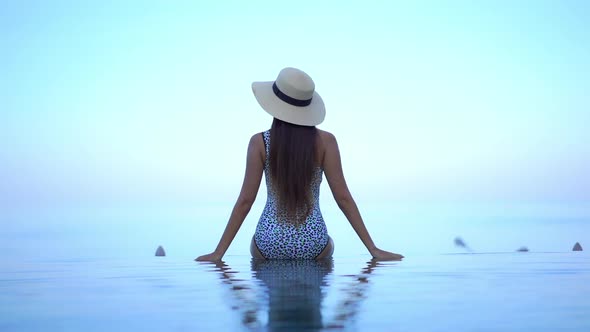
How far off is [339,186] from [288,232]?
1.99 ft

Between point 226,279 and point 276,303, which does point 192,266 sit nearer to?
point 226,279

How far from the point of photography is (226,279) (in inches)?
198

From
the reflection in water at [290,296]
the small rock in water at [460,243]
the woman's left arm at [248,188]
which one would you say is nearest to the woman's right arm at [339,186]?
the woman's left arm at [248,188]

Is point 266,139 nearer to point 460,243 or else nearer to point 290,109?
point 290,109

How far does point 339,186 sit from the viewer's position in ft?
22.2

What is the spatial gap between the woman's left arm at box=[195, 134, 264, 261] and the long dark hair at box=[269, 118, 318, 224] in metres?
0.11

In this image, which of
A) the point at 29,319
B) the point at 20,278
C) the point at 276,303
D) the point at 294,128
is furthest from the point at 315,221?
the point at 29,319

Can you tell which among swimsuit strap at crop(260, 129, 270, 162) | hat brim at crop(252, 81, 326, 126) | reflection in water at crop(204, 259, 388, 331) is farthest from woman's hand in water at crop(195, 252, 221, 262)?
hat brim at crop(252, 81, 326, 126)

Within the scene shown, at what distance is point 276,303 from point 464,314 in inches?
33.8

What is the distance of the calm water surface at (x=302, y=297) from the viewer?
314 cm

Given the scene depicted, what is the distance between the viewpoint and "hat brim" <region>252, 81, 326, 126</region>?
262 inches

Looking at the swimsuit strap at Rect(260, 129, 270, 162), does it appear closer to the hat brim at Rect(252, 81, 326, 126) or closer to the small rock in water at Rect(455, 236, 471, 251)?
the hat brim at Rect(252, 81, 326, 126)

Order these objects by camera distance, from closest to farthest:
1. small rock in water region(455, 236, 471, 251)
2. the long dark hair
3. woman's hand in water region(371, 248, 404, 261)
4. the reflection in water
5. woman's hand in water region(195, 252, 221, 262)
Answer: the reflection in water → the long dark hair → woman's hand in water region(195, 252, 221, 262) → woman's hand in water region(371, 248, 404, 261) → small rock in water region(455, 236, 471, 251)

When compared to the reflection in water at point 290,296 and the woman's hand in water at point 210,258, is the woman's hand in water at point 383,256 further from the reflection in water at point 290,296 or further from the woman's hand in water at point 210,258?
the woman's hand in water at point 210,258
